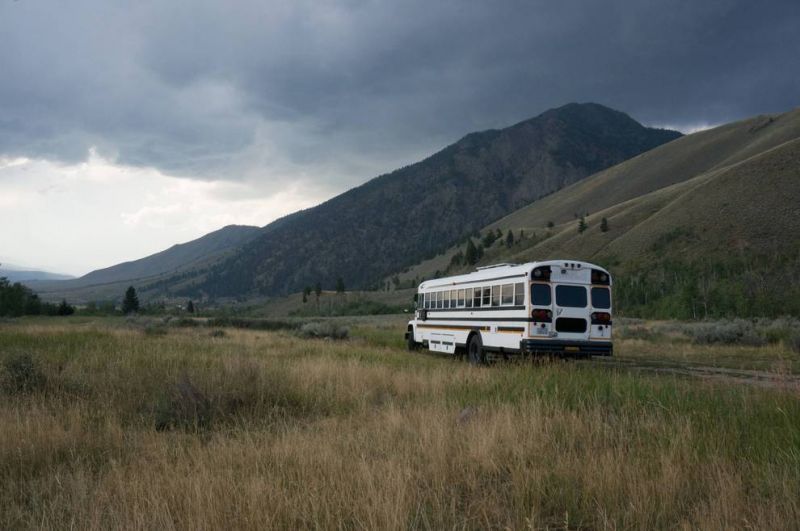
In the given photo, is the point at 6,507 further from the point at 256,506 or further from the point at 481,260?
the point at 481,260

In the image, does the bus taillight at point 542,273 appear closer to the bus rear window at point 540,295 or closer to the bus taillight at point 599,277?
the bus rear window at point 540,295

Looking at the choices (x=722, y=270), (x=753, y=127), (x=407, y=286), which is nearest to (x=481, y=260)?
(x=407, y=286)

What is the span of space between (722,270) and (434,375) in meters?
64.1

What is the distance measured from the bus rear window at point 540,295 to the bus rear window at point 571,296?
0.33m

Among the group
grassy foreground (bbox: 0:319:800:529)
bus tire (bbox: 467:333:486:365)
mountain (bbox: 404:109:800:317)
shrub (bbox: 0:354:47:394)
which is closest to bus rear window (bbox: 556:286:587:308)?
bus tire (bbox: 467:333:486:365)

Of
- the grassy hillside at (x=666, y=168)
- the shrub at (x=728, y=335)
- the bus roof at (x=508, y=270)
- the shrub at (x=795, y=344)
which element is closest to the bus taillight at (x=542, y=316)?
the bus roof at (x=508, y=270)

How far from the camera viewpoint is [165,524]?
150 inches

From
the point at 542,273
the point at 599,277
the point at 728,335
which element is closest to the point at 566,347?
the point at 542,273

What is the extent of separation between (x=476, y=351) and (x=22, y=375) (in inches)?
489

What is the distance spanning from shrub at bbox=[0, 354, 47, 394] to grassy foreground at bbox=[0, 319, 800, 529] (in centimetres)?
3

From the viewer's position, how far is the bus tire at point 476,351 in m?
17.3

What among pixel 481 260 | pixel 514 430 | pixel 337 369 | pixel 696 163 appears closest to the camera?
pixel 514 430

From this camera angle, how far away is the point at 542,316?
48.4 feet

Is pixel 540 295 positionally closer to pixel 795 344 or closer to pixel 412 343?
pixel 412 343
